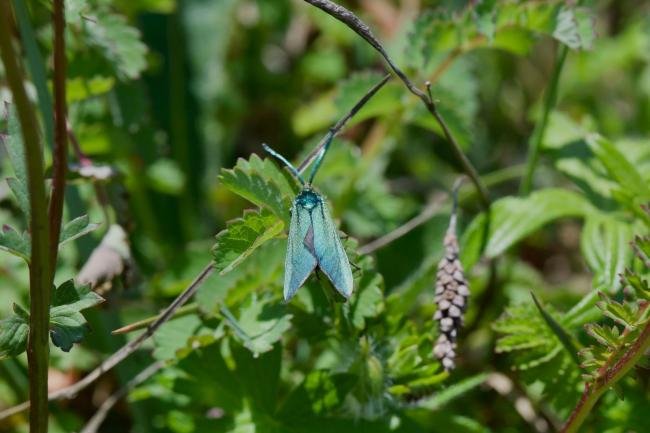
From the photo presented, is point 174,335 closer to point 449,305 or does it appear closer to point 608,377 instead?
point 449,305

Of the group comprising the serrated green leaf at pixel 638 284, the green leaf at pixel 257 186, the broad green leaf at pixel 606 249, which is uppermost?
the green leaf at pixel 257 186

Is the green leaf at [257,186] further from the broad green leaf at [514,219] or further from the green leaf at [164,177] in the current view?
the green leaf at [164,177]

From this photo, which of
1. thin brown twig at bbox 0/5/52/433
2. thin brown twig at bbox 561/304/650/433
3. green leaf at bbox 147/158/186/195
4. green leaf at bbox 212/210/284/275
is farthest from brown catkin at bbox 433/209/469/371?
green leaf at bbox 147/158/186/195

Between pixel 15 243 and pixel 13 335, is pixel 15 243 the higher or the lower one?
the higher one

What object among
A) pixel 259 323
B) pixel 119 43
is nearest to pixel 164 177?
pixel 119 43

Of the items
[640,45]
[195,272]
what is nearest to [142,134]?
[195,272]

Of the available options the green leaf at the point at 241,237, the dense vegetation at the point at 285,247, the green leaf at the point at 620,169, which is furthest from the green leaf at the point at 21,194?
the green leaf at the point at 620,169

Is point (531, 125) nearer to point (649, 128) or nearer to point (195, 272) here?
point (649, 128)

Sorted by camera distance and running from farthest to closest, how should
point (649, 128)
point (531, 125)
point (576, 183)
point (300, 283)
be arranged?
point (531, 125) < point (649, 128) < point (576, 183) < point (300, 283)
